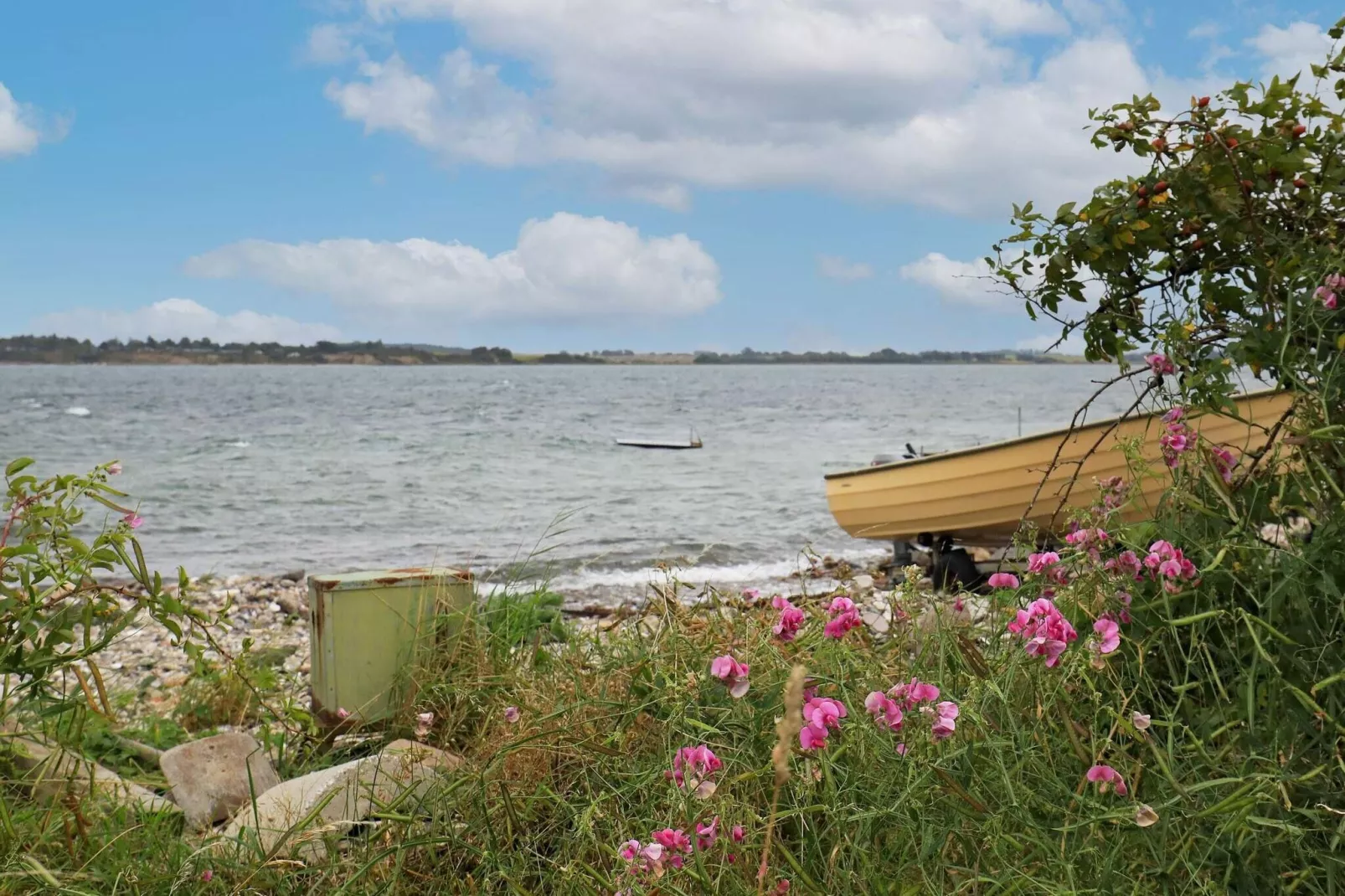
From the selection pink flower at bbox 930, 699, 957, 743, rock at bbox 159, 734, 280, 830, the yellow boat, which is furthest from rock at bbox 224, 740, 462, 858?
the yellow boat

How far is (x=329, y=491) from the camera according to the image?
21781 mm

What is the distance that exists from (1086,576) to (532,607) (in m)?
2.29

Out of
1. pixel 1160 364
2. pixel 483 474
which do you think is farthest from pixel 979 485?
pixel 483 474

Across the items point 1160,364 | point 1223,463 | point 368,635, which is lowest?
point 368,635

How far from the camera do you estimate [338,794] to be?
2938mm

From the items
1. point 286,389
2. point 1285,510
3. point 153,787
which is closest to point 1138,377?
point 1285,510

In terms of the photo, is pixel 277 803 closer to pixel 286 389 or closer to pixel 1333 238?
pixel 1333 238

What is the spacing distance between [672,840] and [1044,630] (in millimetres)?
714

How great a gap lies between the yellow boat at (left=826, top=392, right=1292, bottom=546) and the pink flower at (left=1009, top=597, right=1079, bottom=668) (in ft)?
18.8

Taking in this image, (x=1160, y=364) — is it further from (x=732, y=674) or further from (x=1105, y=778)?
(x=732, y=674)

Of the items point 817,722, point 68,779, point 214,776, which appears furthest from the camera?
point 214,776

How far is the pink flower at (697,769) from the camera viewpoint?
5.82 feet

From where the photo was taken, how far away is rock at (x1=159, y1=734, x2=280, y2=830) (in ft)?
11.4

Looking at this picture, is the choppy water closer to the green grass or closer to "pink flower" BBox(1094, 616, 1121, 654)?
the green grass
